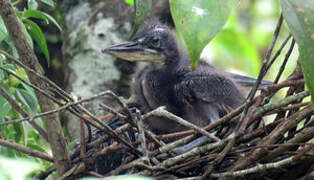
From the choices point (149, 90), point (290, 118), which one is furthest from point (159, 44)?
point (290, 118)

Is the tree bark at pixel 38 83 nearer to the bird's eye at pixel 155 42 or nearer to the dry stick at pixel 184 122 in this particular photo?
the dry stick at pixel 184 122

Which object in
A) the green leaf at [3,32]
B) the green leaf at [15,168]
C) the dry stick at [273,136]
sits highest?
the green leaf at [3,32]

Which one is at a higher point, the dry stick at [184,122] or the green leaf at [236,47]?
the green leaf at [236,47]

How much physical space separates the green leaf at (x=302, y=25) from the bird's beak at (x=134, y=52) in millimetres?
1348

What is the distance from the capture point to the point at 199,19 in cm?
110

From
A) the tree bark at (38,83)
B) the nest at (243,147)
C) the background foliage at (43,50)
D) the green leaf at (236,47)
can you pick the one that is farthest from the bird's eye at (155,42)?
the green leaf at (236,47)

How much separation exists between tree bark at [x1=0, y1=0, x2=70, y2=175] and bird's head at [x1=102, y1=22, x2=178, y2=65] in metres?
0.84

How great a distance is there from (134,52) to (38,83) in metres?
0.88

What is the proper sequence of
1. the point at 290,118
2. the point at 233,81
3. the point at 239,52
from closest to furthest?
the point at 290,118, the point at 233,81, the point at 239,52

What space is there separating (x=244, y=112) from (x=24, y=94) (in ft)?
2.81

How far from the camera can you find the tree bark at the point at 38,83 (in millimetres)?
1619

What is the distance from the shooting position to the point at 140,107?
2586 millimetres

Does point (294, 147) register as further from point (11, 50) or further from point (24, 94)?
point (11, 50)

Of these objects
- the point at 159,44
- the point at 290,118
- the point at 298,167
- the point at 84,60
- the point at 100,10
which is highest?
the point at 100,10
